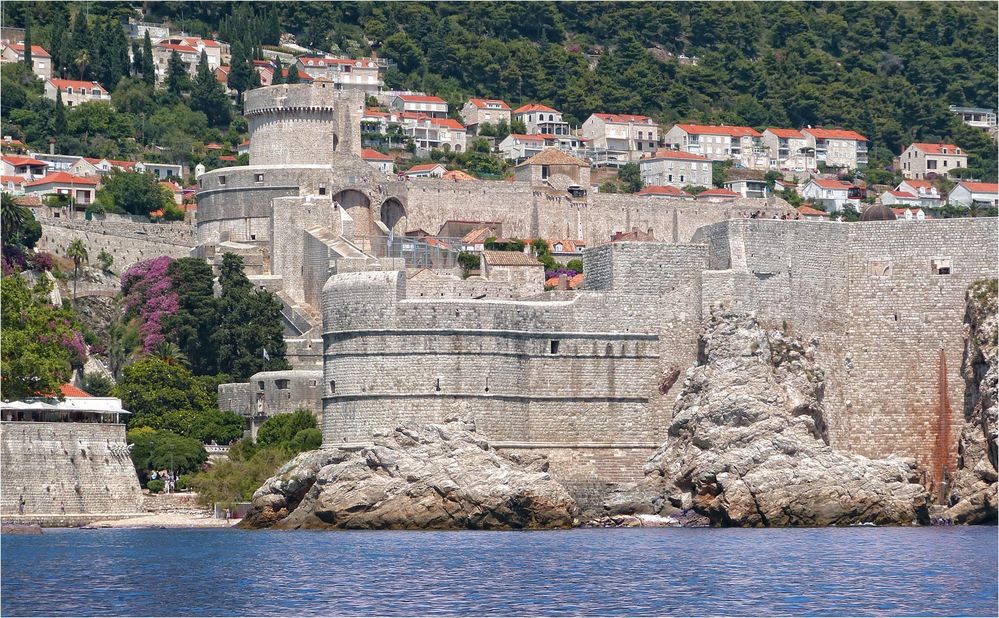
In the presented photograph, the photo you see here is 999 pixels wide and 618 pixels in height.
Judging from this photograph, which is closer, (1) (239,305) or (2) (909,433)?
(2) (909,433)

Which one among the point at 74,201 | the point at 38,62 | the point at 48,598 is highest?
the point at 38,62

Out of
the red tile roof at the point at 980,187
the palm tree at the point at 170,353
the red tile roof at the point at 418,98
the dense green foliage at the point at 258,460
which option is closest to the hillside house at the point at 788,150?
the red tile roof at the point at 980,187

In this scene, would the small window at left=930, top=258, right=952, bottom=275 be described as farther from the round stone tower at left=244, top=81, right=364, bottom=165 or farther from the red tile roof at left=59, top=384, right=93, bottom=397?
the round stone tower at left=244, top=81, right=364, bottom=165

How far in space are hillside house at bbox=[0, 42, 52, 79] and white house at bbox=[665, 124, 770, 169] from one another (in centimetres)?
3369

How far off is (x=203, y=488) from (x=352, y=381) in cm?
732

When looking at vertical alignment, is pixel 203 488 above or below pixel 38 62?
below

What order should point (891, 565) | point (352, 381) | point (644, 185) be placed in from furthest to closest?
point (644, 185) → point (352, 381) → point (891, 565)

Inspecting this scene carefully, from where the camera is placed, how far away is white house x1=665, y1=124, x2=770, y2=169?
13000 cm

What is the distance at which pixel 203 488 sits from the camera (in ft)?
212

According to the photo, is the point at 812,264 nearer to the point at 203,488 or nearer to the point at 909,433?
the point at 909,433

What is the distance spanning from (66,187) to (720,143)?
4493 cm

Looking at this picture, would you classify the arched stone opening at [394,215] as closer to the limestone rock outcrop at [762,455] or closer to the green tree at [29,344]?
the green tree at [29,344]

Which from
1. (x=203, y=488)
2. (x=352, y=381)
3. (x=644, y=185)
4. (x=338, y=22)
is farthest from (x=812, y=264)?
(x=338, y=22)

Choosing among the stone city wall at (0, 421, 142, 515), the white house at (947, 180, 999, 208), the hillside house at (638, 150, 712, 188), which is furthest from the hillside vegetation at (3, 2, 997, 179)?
the stone city wall at (0, 421, 142, 515)
